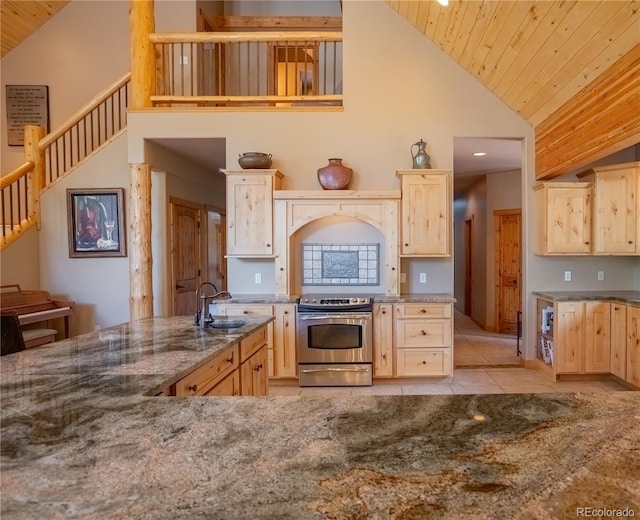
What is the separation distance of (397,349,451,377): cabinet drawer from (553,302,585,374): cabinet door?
3.95ft

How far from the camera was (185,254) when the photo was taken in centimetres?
566

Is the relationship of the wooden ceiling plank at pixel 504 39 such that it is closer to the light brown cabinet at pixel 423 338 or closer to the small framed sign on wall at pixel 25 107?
the light brown cabinet at pixel 423 338

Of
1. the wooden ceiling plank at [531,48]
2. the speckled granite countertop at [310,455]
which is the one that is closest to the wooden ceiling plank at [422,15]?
the wooden ceiling plank at [531,48]

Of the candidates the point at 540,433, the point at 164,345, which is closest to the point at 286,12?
the point at 164,345

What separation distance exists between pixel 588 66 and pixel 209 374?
3.84 metres

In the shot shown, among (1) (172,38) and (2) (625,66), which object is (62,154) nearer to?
(1) (172,38)

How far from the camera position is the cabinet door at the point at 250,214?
13.2ft

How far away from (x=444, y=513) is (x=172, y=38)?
5.07m

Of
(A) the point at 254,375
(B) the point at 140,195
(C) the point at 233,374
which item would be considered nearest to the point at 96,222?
(B) the point at 140,195

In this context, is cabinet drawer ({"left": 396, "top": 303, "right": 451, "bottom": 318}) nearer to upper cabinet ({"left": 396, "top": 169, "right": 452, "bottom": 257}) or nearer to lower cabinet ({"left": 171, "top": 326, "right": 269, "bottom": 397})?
upper cabinet ({"left": 396, "top": 169, "right": 452, "bottom": 257})

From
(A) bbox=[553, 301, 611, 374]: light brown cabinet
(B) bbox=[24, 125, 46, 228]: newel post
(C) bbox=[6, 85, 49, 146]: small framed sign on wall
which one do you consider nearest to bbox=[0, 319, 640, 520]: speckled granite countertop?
(A) bbox=[553, 301, 611, 374]: light brown cabinet

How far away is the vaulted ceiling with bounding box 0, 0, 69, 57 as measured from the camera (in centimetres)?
567

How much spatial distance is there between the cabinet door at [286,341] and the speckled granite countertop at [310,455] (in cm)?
251

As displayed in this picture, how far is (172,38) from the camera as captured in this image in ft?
14.1
